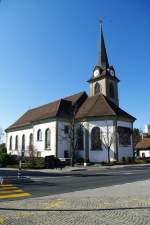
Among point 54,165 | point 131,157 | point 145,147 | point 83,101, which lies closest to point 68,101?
point 83,101

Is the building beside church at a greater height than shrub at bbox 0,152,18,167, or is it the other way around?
the building beside church

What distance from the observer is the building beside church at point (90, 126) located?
4244cm

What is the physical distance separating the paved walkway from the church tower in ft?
141

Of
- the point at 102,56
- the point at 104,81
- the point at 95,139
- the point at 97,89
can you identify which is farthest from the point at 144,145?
the point at 95,139

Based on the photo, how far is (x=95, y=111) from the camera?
146ft

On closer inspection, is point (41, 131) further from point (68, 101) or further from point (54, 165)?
point (54, 165)

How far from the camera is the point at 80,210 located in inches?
324

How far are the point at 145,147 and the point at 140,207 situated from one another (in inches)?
2309

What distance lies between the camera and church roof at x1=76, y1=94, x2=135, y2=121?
1702 inches

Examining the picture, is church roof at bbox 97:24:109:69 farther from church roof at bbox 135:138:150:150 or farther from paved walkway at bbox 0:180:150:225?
paved walkway at bbox 0:180:150:225

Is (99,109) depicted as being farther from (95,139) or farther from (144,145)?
(144,145)

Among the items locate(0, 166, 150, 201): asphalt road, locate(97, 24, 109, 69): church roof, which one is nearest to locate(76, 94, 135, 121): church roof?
locate(97, 24, 109, 69): church roof

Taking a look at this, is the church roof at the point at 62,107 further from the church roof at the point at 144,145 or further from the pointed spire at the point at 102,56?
the church roof at the point at 144,145

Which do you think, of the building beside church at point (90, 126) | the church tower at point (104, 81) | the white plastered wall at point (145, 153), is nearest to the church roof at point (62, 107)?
the building beside church at point (90, 126)
